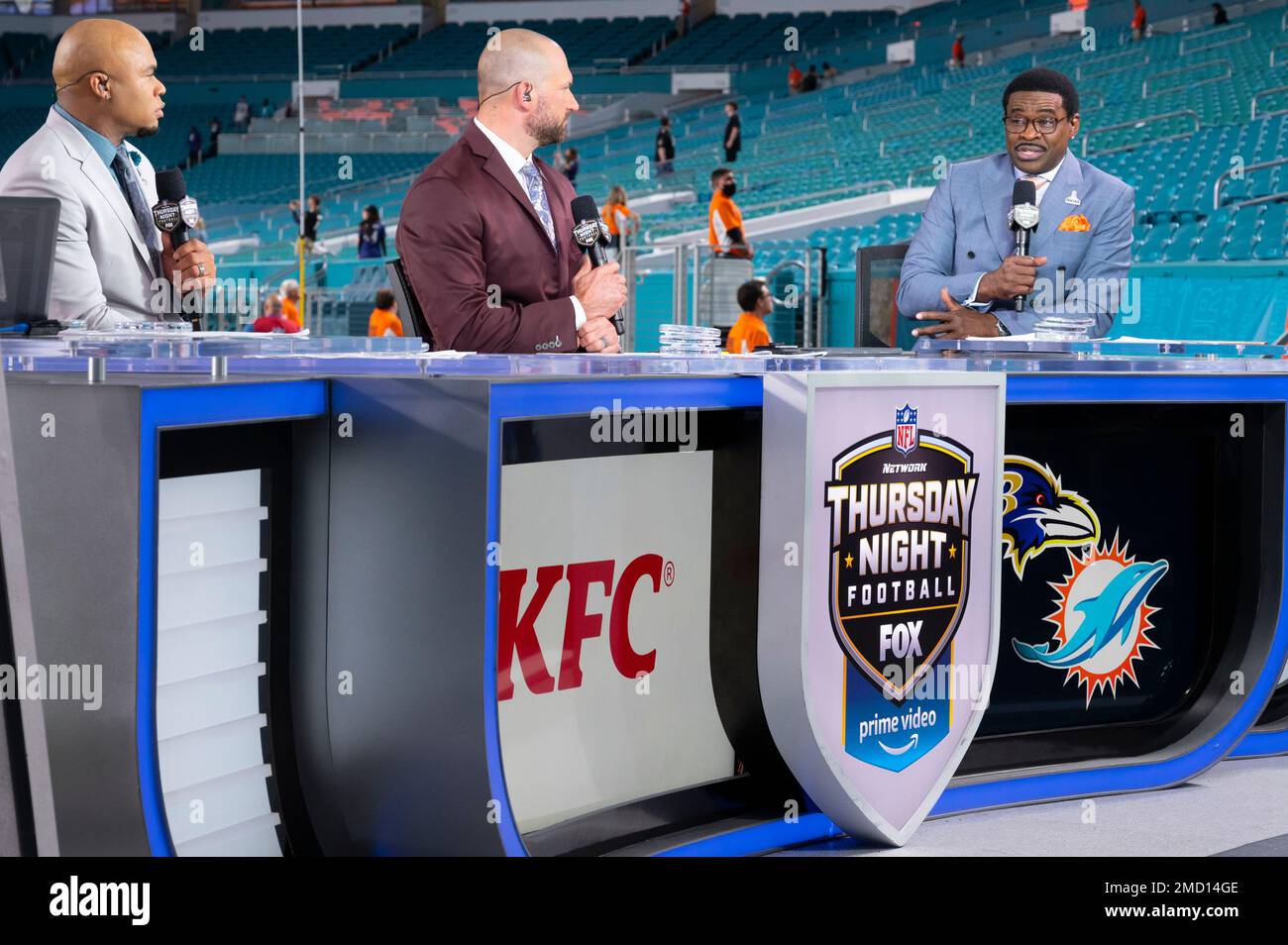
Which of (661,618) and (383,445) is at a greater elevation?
(383,445)

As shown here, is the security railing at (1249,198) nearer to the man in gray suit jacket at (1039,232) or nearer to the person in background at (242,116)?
the man in gray suit jacket at (1039,232)

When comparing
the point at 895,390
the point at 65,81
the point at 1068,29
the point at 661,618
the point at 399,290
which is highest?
the point at 1068,29

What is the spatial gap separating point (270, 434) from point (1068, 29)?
1877 centimetres

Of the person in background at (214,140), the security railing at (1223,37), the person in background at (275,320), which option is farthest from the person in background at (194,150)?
the security railing at (1223,37)

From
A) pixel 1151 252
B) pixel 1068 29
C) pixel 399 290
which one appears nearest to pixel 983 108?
pixel 1068 29

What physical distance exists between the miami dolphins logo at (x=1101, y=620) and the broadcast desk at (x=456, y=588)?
1cm

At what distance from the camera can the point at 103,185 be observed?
2.59 meters

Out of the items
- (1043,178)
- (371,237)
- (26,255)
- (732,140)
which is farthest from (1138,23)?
(26,255)

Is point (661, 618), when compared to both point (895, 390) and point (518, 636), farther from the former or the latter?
point (895, 390)

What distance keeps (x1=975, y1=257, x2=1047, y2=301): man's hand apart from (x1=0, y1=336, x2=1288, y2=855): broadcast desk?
0.20 meters

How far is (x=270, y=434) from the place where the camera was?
1.88 metres

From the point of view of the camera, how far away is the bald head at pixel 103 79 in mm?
2643

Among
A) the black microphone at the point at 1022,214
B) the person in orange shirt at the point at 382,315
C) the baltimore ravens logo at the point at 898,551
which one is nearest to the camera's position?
the baltimore ravens logo at the point at 898,551

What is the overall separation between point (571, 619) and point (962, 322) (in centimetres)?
129
